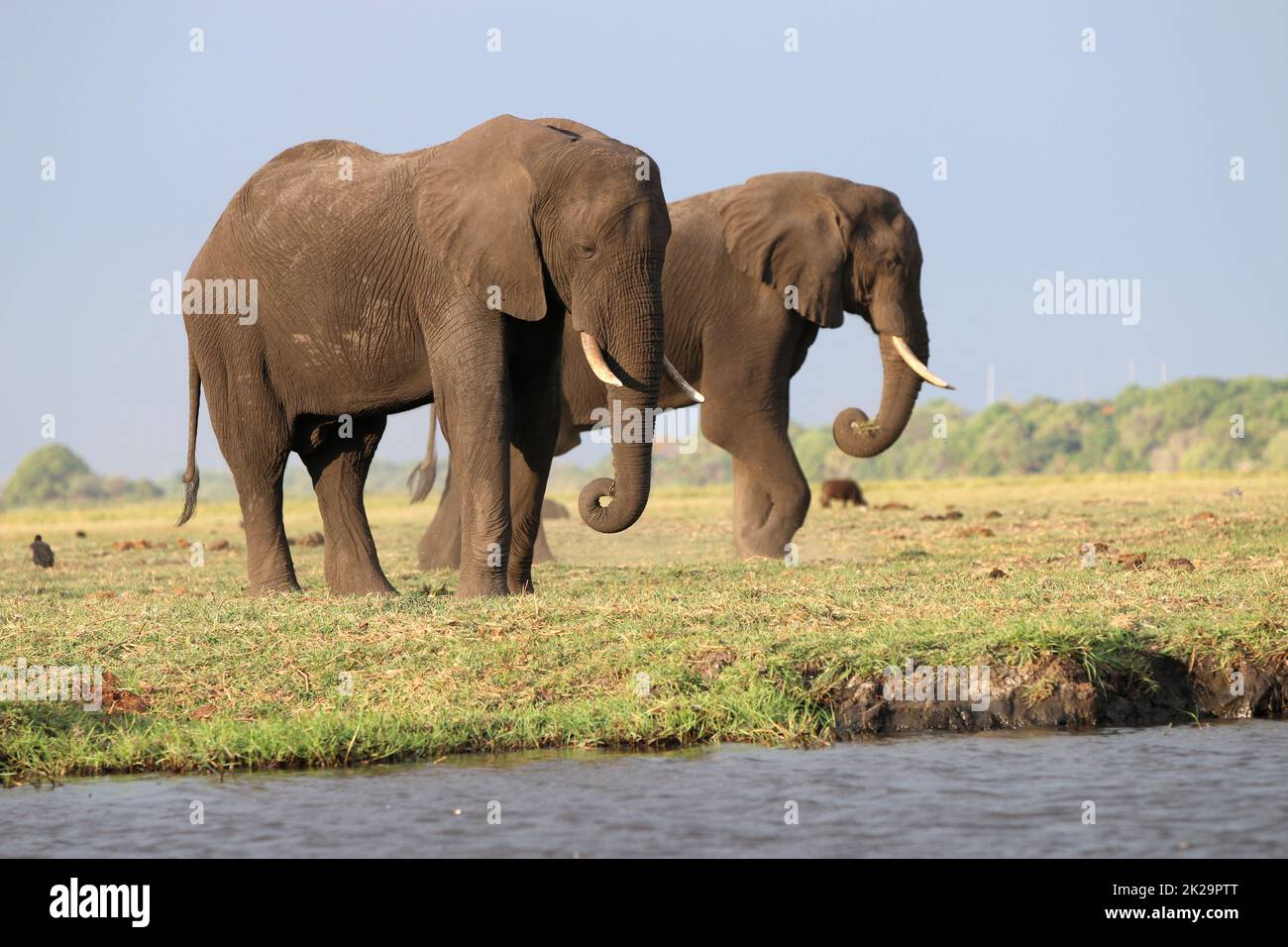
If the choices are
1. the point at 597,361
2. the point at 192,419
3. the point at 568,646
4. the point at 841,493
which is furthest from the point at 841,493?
the point at 568,646

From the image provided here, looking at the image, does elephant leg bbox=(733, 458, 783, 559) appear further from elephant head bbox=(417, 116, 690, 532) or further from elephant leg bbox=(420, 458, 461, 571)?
elephant head bbox=(417, 116, 690, 532)

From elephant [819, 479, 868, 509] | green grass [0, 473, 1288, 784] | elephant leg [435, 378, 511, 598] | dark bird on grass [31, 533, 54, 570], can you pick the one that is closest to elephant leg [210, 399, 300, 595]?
green grass [0, 473, 1288, 784]

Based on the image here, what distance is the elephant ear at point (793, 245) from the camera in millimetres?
16891

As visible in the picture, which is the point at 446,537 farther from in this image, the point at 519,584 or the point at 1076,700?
the point at 1076,700

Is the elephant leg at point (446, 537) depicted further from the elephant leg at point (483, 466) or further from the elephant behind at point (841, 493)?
the elephant behind at point (841, 493)

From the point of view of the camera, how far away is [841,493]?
3238 centimetres

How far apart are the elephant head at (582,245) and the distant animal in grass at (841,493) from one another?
65.1ft

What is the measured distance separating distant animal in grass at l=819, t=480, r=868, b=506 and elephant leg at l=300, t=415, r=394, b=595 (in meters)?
18.2

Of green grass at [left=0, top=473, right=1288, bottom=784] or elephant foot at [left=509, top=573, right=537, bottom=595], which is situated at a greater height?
elephant foot at [left=509, top=573, right=537, bottom=595]

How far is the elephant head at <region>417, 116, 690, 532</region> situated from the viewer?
11.8 meters

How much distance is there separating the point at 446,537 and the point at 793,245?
4383 mm

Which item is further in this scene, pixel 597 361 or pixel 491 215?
pixel 491 215

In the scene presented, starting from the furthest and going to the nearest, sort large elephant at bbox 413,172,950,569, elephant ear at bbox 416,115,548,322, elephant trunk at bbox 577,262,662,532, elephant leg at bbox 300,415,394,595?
large elephant at bbox 413,172,950,569 < elephant leg at bbox 300,415,394,595 < elephant ear at bbox 416,115,548,322 < elephant trunk at bbox 577,262,662,532
